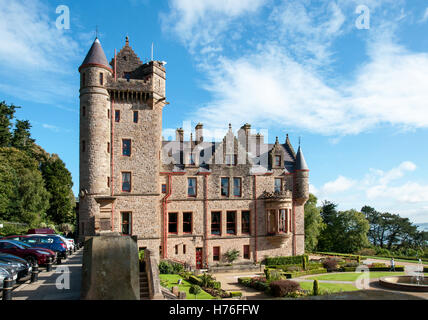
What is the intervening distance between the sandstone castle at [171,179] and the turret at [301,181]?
130mm

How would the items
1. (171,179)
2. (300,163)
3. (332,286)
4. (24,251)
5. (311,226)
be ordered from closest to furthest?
(24,251) → (332,286) → (171,179) → (300,163) → (311,226)

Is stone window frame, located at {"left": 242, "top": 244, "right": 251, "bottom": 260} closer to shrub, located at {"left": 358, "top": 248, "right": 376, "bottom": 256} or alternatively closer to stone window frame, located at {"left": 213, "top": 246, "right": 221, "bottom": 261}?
stone window frame, located at {"left": 213, "top": 246, "right": 221, "bottom": 261}

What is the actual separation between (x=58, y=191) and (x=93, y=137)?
40.0 m

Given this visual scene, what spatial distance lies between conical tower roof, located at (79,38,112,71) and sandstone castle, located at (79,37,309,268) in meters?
0.10

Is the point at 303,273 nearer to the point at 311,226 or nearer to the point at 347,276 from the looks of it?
the point at 347,276

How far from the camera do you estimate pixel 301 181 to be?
4347 cm

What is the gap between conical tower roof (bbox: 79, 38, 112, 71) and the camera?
3334 cm

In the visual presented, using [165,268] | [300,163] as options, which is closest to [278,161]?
[300,163]

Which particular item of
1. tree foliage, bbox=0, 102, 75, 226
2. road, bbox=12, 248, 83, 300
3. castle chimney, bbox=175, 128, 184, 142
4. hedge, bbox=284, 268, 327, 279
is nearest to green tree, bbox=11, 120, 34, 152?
tree foliage, bbox=0, 102, 75, 226

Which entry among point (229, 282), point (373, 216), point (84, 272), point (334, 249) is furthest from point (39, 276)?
point (373, 216)

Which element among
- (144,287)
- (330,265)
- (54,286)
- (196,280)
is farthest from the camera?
(330,265)

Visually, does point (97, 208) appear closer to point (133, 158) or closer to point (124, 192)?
point (124, 192)

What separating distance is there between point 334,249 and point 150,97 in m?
45.3

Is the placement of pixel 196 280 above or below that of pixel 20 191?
below
